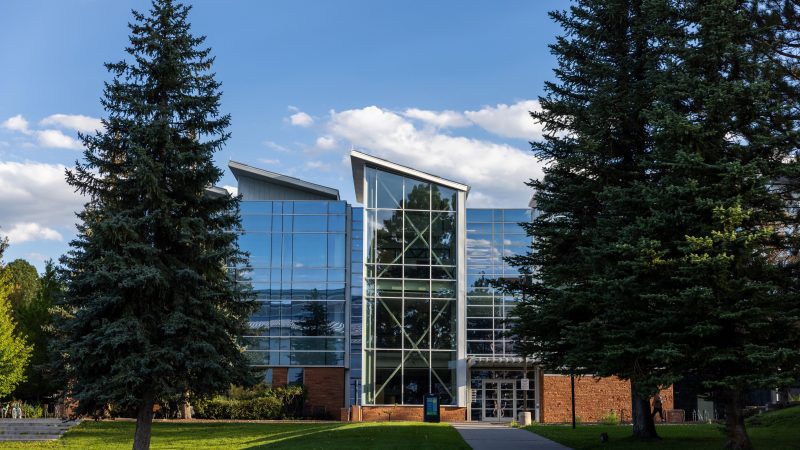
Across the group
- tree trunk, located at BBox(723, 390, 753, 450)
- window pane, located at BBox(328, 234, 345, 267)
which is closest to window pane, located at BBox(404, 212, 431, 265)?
window pane, located at BBox(328, 234, 345, 267)

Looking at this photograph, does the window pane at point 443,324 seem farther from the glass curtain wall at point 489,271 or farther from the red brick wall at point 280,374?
the red brick wall at point 280,374

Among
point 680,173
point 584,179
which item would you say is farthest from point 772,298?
point 584,179

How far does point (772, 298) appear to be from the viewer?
14.4 m

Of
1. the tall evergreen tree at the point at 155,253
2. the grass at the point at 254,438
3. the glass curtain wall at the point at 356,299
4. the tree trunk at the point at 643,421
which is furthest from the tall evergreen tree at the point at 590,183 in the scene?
the glass curtain wall at the point at 356,299

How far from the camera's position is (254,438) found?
26.3 m

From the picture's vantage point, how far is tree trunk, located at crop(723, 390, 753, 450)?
14.8 m

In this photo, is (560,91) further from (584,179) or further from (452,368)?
(452,368)

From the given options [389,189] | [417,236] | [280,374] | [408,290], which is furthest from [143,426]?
[389,189]

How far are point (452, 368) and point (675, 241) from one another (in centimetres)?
2643

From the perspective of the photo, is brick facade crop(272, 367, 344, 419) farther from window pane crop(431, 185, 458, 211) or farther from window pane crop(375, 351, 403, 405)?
window pane crop(431, 185, 458, 211)

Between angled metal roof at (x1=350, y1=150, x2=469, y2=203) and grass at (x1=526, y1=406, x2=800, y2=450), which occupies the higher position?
angled metal roof at (x1=350, y1=150, x2=469, y2=203)

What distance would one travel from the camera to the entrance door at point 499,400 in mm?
41344

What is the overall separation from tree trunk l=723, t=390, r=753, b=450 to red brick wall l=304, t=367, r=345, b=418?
28.1 meters

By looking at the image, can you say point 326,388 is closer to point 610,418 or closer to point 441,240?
point 441,240
